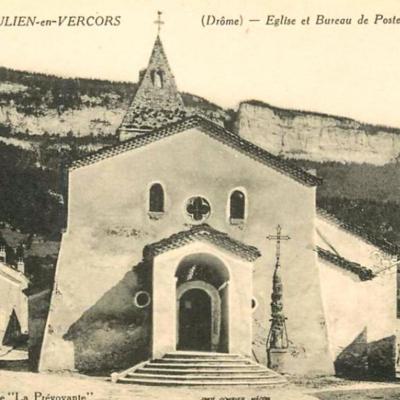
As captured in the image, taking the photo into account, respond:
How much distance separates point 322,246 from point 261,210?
1.11 m

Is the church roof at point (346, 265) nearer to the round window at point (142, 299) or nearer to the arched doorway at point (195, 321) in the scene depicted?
the arched doorway at point (195, 321)

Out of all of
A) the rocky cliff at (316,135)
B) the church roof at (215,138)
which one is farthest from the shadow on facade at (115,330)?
the rocky cliff at (316,135)

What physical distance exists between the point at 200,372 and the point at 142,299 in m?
1.37

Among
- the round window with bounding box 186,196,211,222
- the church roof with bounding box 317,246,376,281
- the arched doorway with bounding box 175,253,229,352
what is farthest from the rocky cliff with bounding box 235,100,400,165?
the arched doorway with bounding box 175,253,229,352

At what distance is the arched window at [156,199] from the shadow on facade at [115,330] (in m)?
0.72

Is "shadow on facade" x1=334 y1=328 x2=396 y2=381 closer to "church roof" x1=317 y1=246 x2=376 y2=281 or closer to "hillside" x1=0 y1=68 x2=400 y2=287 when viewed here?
"church roof" x1=317 y1=246 x2=376 y2=281

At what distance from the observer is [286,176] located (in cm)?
1402

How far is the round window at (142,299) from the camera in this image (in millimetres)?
13578

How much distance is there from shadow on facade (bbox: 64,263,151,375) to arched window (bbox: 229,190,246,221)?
1.29 meters

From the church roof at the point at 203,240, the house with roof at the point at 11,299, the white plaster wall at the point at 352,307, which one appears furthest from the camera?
the house with roof at the point at 11,299

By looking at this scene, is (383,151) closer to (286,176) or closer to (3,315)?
(286,176)

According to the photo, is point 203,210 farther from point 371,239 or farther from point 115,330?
A: point 371,239

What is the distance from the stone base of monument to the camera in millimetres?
13500

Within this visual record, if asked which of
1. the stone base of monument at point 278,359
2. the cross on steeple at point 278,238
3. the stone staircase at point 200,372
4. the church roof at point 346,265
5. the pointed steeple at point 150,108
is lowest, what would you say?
the stone staircase at point 200,372
